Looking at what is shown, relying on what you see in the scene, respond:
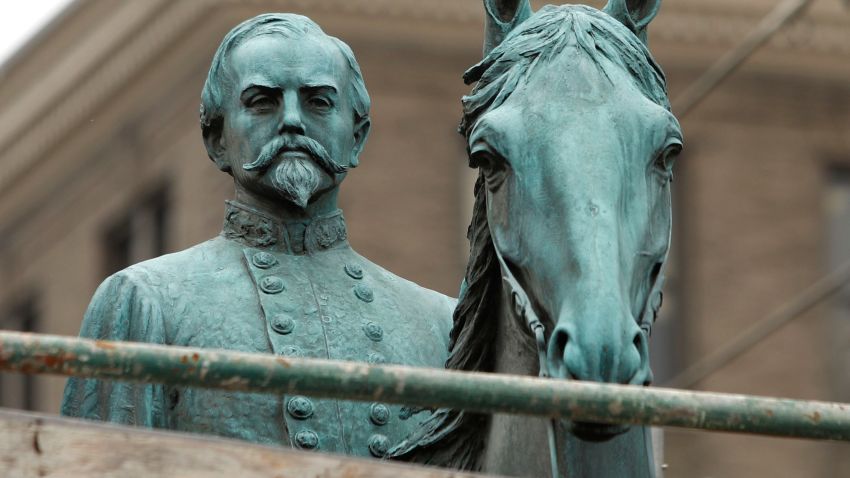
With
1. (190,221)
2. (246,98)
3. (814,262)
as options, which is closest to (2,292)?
(190,221)

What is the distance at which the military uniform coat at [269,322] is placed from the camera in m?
9.91

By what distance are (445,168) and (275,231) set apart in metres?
25.2

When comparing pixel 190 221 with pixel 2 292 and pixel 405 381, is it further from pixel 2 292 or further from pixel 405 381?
pixel 405 381

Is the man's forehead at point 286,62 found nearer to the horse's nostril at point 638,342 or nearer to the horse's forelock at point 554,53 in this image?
the horse's forelock at point 554,53

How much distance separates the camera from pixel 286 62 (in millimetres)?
10367

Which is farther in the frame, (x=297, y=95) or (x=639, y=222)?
(x=297, y=95)

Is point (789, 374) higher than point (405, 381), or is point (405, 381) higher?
point (405, 381)

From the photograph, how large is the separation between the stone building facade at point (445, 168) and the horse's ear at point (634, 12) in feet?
78.6

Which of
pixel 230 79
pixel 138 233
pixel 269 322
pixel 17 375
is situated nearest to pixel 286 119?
pixel 230 79

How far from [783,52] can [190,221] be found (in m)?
6.83

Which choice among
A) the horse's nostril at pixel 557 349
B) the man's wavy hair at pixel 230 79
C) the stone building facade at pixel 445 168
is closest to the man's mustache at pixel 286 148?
the man's wavy hair at pixel 230 79

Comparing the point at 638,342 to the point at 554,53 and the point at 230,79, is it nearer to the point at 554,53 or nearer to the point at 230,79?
the point at 554,53

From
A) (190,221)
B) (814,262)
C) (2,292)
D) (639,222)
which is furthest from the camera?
(2,292)

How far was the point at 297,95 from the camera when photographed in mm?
10336
